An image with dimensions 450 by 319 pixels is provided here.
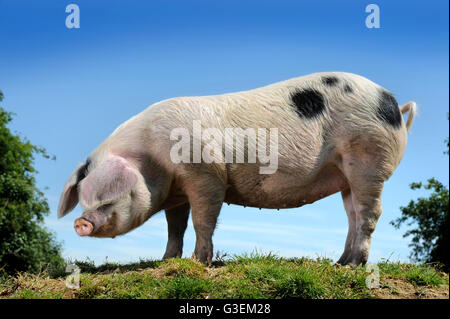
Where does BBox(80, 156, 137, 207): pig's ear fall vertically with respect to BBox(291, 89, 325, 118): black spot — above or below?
below

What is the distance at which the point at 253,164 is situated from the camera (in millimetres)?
7000

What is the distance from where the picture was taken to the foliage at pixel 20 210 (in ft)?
58.6

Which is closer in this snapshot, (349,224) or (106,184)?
(106,184)

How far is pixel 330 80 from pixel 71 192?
168 inches

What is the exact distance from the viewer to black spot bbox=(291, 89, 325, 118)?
24.1ft

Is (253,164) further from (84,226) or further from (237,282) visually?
(84,226)

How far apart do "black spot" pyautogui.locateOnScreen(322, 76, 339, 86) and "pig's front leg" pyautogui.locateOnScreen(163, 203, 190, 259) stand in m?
2.90

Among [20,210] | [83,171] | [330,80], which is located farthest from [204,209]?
[20,210]

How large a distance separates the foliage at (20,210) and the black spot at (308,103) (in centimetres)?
1279

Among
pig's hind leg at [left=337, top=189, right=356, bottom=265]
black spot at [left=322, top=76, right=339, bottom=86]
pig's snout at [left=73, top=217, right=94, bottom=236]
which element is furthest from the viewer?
black spot at [left=322, top=76, right=339, bottom=86]

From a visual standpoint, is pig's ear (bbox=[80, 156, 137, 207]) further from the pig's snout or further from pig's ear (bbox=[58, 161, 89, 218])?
pig's ear (bbox=[58, 161, 89, 218])

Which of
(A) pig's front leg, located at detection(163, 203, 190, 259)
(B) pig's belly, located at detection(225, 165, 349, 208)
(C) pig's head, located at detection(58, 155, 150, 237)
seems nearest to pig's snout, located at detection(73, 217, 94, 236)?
(C) pig's head, located at detection(58, 155, 150, 237)
